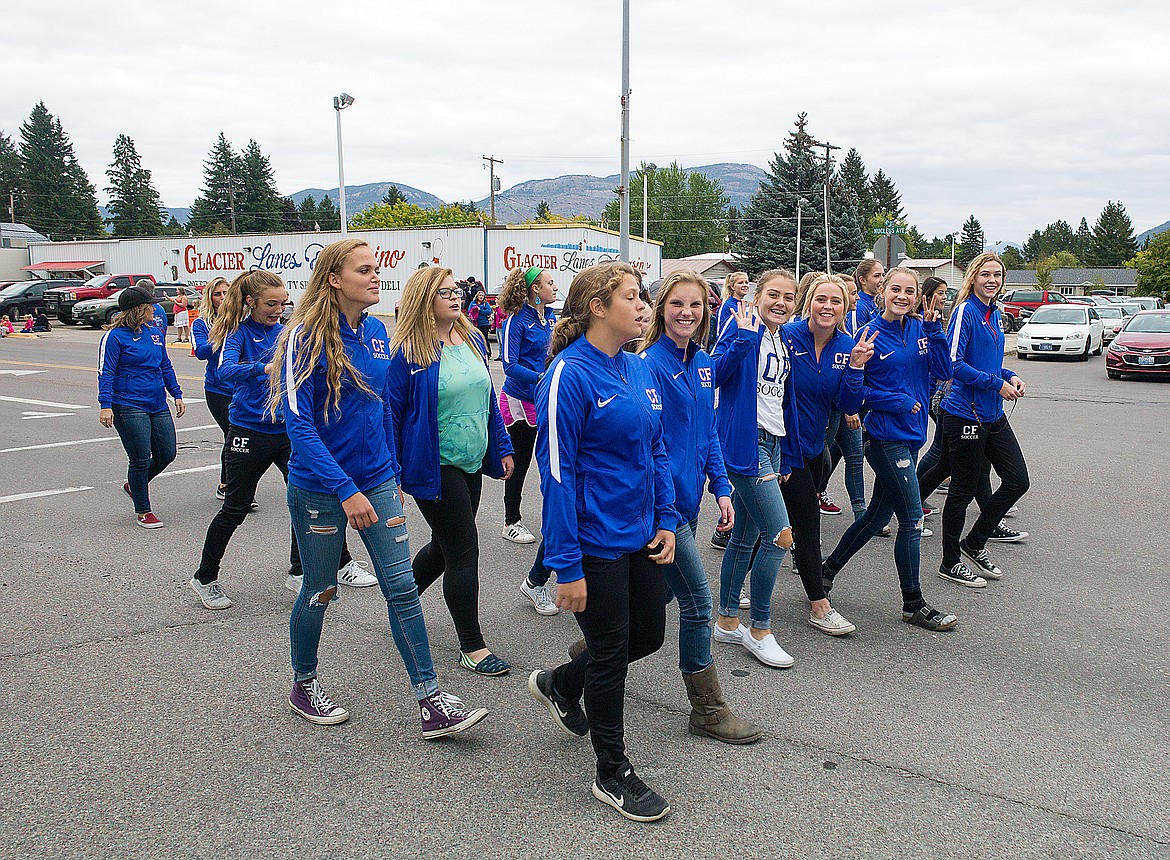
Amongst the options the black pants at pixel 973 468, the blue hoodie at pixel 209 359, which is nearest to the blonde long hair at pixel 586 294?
the black pants at pixel 973 468

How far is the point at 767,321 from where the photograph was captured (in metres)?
4.68

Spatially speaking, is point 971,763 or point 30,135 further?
point 30,135

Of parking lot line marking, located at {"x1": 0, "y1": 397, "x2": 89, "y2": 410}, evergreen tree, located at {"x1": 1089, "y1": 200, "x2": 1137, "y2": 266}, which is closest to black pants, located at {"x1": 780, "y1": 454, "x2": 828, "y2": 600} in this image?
parking lot line marking, located at {"x1": 0, "y1": 397, "x2": 89, "y2": 410}

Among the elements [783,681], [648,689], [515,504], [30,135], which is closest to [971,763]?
[783,681]

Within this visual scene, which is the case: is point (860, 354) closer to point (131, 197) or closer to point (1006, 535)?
point (1006, 535)

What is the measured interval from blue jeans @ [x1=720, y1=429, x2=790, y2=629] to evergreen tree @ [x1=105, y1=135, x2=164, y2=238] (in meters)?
119

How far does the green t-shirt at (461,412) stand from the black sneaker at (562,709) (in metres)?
1.13

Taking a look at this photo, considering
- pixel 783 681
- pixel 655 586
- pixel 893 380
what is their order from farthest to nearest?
1. pixel 893 380
2. pixel 783 681
3. pixel 655 586

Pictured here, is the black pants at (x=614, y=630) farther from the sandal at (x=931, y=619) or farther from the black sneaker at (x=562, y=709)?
the sandal at (x=931, y=619)

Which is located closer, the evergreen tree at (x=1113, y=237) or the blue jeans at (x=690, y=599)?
the blue jeans at (x=690, y=599)

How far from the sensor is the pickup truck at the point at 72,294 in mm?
35781

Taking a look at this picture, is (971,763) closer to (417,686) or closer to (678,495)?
(678,495)

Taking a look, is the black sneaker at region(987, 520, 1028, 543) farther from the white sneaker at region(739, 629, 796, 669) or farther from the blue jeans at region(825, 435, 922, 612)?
the white sneaker at region(739, 629, 796, 669)

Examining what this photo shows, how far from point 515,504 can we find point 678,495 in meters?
3.35
